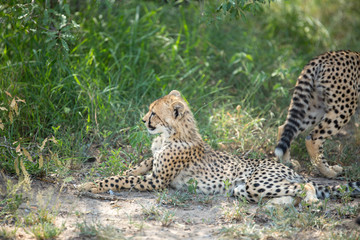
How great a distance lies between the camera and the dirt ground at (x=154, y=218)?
3.20 metres

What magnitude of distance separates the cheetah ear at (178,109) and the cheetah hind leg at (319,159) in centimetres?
156

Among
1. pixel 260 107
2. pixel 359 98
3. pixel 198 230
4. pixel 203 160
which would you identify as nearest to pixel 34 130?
pixel 203 160

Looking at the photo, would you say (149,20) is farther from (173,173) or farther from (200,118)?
(173,173)

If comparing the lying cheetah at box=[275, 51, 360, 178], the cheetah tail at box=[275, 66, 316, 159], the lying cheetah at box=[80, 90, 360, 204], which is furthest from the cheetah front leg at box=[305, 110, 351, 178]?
the lying cheetah at box=[80, 90, 360, 204]

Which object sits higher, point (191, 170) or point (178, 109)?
point (178, 109)

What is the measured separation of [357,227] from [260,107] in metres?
2.68

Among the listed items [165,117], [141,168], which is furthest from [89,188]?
[165,117]

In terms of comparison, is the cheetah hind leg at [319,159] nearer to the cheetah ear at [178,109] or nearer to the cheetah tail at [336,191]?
the cheetah tail at [336,191]

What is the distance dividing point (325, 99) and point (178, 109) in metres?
1.76

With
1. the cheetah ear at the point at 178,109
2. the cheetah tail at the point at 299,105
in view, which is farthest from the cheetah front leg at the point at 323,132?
the cheetah ear at the point at 178,109

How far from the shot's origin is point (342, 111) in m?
4.98

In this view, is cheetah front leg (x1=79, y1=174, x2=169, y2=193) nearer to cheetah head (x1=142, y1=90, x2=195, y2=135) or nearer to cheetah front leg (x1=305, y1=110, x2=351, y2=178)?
cheetah head (x1=142, y1=90, x2=195, y2=135)

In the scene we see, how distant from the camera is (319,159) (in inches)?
193

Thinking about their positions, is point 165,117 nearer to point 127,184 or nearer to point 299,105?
point 127,184
